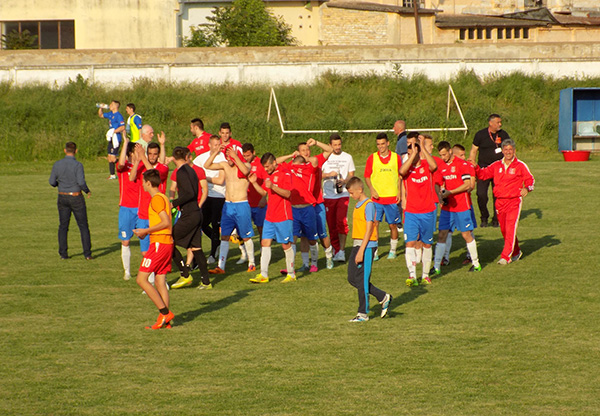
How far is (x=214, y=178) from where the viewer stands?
13.3m

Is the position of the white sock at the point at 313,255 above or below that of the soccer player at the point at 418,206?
below

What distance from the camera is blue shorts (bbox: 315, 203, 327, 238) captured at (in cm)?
1320

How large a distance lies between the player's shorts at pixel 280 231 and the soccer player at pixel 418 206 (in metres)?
1.83

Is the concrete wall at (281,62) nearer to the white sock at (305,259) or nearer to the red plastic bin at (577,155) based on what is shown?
the red plastic bin at (577,155)

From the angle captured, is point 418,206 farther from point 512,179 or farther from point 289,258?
point 512,179

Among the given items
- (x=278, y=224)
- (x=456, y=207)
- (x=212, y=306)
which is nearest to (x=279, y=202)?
(x=278, y=224)

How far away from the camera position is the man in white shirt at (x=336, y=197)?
13.9 meters

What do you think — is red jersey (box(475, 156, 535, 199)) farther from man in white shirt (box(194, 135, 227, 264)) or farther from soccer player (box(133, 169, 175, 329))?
soccer player (box(133, 169, 175, 329))

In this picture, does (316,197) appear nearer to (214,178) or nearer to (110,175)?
(214,178)

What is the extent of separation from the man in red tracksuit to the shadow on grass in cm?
464

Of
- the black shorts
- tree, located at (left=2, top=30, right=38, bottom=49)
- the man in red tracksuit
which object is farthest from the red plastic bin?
tree, located at (left=2, top=30, right=38, bottom=49)

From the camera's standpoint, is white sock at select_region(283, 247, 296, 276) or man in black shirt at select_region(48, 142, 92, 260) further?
man in black shirt at select_region(48, 142, 92, 260)

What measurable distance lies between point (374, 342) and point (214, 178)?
5.45 m

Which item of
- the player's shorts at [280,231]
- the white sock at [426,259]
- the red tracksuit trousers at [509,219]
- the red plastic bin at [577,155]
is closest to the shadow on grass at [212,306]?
the player's shorts at [280,231]
